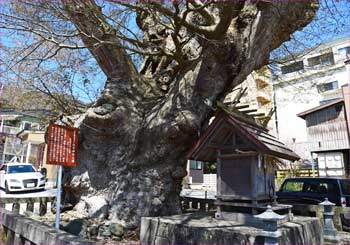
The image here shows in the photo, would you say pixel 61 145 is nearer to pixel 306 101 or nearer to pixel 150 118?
pixel 150 118

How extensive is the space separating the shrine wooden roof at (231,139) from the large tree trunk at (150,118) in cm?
104

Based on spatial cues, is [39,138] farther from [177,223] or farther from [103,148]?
[177,223]

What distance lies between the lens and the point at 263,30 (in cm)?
683

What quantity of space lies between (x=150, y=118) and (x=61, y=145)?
2.13 meters

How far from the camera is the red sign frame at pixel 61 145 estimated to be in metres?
5.48

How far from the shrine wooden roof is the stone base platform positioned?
4.05ft

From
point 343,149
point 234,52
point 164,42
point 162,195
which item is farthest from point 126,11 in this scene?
point 343,149

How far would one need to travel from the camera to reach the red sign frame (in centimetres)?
548

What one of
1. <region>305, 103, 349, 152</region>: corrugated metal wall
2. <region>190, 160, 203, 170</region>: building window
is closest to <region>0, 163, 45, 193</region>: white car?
<region>190, 160, 203, 170</region>: building window

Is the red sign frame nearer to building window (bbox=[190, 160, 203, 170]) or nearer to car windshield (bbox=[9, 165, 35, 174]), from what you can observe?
car windshield (bbox=[9, 165, 35, 174])

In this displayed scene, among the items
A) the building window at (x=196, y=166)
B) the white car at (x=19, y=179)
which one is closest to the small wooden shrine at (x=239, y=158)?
the white car at (x=19, y=179)

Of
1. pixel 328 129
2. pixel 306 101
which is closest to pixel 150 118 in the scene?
pixel 328 129

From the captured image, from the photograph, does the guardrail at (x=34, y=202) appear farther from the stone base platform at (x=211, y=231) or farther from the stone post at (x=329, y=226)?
the stone post at (x=329, y=226)

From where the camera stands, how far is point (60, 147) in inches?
225
